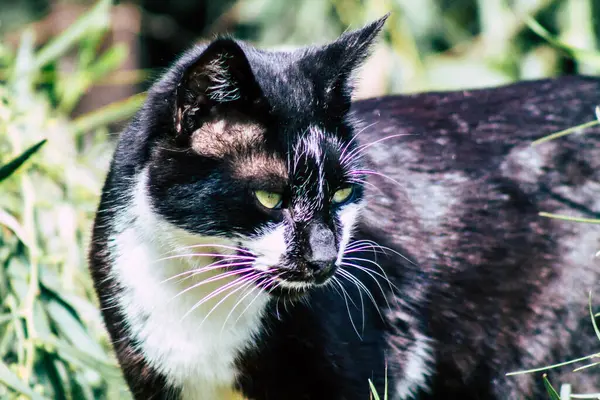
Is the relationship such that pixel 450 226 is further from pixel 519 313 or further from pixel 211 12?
pixel 211 12

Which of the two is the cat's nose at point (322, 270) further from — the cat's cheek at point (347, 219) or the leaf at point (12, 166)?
the leaf at point (12, 166)

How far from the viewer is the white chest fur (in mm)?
1881

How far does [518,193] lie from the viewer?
232 cm

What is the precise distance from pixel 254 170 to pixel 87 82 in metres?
1.79

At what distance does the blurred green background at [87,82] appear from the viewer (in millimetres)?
2457

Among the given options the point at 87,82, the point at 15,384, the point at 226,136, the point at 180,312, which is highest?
the point at 87,82

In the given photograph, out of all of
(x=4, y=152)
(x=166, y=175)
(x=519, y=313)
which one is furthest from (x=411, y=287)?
(x=4, y=152)

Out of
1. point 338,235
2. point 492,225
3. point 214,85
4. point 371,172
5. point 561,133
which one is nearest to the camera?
point 214,85

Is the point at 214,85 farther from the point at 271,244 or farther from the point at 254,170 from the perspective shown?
the point at 271,244

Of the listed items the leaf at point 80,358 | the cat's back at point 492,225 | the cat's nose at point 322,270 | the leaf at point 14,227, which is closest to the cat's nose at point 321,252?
the cat's nose at point 322,270

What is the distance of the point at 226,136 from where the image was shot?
1.78m

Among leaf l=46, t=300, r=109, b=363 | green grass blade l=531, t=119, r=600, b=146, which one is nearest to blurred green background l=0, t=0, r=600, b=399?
leaf l=46, t=300, r=109, b=363

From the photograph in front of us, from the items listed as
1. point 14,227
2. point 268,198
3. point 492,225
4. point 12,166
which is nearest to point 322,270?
point 268,198

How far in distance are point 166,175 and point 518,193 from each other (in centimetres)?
99
